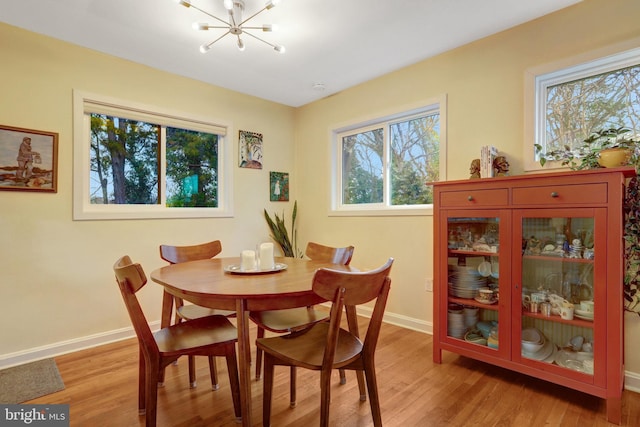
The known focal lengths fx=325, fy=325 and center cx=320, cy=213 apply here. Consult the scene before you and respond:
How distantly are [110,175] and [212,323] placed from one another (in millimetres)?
1896

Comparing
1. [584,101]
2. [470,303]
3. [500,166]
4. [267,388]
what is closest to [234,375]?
[267,388]

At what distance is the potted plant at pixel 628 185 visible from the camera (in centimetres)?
179

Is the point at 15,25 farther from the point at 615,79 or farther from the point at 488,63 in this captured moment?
the point at 615,79

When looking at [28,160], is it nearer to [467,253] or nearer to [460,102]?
[467,253]

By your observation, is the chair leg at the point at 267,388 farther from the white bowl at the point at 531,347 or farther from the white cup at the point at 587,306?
the white cup at the point at 587,306

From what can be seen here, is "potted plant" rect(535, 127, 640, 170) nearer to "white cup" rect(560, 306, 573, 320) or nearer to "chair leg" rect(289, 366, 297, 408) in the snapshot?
"white cup" rect(560, 306, 573, 320)

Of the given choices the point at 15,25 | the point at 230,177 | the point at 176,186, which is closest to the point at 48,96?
the point at 15,25

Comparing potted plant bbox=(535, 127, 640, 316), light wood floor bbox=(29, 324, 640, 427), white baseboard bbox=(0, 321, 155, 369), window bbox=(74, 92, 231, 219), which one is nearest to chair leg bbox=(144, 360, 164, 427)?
light wood floor bbox=(29, 324, 640, 427)

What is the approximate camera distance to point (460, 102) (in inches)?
105

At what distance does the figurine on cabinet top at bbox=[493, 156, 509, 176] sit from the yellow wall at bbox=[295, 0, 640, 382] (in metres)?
0.11

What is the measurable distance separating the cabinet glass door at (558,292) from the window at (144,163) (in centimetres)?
277

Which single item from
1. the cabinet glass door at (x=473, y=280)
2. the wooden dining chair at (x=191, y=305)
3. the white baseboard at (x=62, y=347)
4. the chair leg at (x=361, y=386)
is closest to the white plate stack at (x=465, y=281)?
the cabinet glass door at (x=473, y=280)

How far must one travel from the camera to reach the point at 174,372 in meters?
2.18

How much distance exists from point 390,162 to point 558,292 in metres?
1.85
